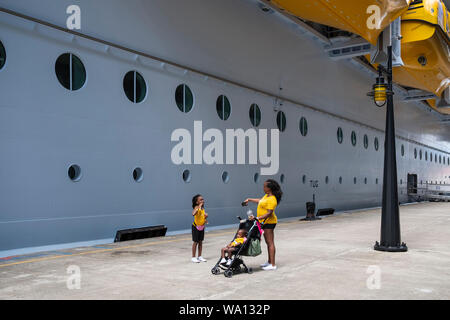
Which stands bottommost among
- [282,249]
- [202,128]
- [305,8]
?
[282,249]

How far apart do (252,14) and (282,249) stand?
1008 centimetres

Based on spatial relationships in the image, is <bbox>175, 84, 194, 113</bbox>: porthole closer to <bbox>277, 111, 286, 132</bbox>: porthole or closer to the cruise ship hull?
the cruise ship hull

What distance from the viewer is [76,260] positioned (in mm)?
8461

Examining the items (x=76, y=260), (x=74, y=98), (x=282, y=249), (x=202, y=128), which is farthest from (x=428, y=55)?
(x=76, y=260)

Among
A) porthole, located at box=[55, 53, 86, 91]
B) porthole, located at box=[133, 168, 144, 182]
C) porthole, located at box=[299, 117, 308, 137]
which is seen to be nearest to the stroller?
porthole, located at box=[133, 168, 144, 182]

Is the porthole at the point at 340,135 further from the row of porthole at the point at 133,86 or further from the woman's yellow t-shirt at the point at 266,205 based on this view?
the woman's yellow t-shirt at the point at 266,205

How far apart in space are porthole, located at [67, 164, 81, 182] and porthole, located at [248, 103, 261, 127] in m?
8.02

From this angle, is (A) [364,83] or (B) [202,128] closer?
(B) [202,128]

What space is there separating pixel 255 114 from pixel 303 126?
423cm

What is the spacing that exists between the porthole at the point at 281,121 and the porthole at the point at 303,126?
1.62m

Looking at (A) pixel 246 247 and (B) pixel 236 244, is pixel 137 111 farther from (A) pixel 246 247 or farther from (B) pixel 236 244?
(A) pixel 246 247

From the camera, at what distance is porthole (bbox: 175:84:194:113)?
1355 cm

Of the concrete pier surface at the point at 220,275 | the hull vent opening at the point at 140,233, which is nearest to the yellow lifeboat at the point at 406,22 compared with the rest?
the concrete pier surface at the point at 220,275

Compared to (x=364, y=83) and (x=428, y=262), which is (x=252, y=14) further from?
(x=364, y=83)
